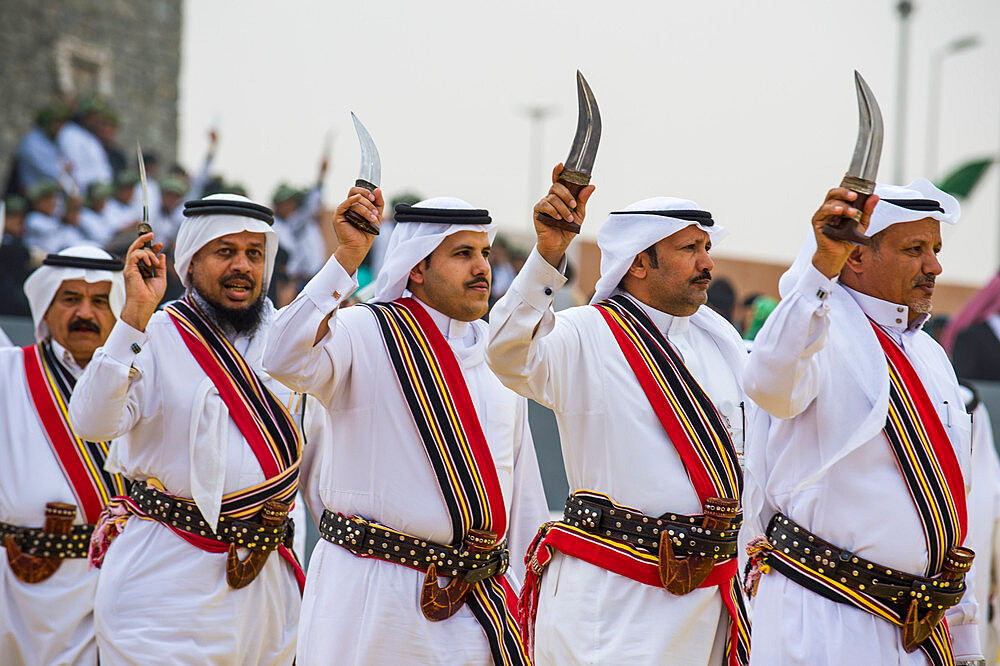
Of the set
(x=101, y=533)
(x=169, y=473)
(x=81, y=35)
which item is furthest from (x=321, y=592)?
(x=81, y=35)

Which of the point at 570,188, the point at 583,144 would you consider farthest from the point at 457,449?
the point at 583,144

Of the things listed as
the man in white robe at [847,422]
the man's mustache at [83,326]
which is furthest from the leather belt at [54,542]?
the man in white robe at [847,422]

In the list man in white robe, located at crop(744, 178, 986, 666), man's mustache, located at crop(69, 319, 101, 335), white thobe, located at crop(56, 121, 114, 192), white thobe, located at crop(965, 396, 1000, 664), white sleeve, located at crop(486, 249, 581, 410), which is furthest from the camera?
white thobe, located at crop(56, 121, 114, 192)

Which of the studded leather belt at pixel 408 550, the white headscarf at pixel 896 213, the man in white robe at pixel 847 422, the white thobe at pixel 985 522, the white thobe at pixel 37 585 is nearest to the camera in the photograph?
the man in white robe at pixel 847 422

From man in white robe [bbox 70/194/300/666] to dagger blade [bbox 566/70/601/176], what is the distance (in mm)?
2217

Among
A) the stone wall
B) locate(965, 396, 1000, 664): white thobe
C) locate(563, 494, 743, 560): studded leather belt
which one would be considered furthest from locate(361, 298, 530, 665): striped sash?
the stone wall

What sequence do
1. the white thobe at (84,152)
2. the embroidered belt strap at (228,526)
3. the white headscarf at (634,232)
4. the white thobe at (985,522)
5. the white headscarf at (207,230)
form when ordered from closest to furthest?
the white headscarf at (634,232) → the embroidered belt strap at (228,526) → the white headscarf at (207,230) → the white thobe at (985,522) → the white thobe at (84,152)

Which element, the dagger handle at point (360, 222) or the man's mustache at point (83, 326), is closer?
the dagger handle at point (360, 222)

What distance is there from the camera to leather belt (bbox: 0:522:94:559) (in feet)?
19.2

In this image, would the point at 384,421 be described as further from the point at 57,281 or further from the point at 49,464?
the point at 57,281

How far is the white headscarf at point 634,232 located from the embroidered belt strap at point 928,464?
46.6 inches

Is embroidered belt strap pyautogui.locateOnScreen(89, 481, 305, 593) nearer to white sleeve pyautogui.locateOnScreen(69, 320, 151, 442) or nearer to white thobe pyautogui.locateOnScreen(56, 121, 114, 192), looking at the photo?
white sleeve pyautogui.locateOnScreen(69, 320, 151, 442)

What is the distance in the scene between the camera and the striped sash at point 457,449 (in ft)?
14.5

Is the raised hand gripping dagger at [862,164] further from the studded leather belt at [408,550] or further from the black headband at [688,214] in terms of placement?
the studded leather belt at [408,550]
